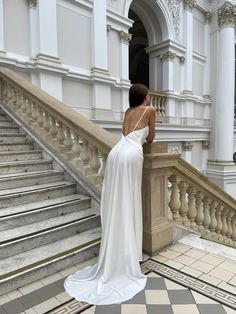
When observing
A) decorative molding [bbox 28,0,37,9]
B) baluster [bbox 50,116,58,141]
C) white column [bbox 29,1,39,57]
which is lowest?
baluster [bbox 50,116,58,141]

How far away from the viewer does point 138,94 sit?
256 cm

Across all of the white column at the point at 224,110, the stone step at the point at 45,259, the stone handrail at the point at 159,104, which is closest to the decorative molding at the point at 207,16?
the white column at the point at 224,110

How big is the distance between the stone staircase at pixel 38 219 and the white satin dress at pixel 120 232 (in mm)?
324

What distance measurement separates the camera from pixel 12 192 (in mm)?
3342

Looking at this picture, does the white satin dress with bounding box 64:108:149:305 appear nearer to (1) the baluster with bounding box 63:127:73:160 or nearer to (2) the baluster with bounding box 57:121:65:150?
(1) the baluster with bounding box 63:127:73:160

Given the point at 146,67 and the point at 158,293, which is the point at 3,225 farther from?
the point at 146,67

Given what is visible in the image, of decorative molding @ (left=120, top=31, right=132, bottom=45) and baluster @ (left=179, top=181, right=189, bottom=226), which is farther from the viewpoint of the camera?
decorative molding @ (left=120, top=31, right=132, bottom=45)

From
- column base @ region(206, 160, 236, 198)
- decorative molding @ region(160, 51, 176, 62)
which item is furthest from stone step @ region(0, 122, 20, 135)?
column base @ region(206, 160, 236, 198)

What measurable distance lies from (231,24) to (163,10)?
3392mm

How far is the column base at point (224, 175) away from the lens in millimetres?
10711

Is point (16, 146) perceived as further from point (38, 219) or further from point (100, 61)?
point (100, 61)

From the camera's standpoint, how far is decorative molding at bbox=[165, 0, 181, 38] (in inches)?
390

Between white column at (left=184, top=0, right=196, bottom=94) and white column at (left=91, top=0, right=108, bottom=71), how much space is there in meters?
4.40

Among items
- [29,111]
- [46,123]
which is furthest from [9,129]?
[46,123]
